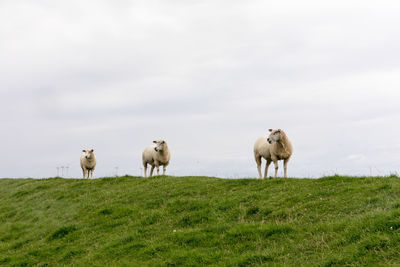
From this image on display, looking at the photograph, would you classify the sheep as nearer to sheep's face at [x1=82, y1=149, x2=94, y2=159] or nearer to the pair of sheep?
the pair of sheep

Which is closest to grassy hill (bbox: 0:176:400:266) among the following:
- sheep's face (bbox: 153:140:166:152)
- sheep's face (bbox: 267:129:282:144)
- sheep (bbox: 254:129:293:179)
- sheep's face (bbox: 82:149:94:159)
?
sheep's face (bbox: 267:129:282:144)

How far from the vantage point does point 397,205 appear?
986cm

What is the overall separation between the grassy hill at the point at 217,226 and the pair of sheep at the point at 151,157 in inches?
328

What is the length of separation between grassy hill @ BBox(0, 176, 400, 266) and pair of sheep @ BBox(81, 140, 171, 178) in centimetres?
833

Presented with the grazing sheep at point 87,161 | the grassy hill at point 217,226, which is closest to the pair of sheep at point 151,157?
the grazing sheep at point 87,161

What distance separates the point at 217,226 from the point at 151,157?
1850 cm

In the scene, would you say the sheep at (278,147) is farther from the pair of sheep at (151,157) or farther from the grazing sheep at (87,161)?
the grazing sheep at (87,161)

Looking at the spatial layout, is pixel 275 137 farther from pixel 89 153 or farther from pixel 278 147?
pixel 89 153

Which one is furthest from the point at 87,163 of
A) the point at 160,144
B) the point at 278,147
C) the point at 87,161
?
the point at 278,147

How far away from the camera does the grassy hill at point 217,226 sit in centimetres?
866

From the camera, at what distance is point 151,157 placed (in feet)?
95.9

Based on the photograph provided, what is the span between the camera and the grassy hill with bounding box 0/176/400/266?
8.66m

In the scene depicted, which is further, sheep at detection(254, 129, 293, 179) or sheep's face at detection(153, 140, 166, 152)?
sheep's face at detection(153, 140, 166, 152)

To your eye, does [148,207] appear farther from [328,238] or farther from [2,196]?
[2,196]
